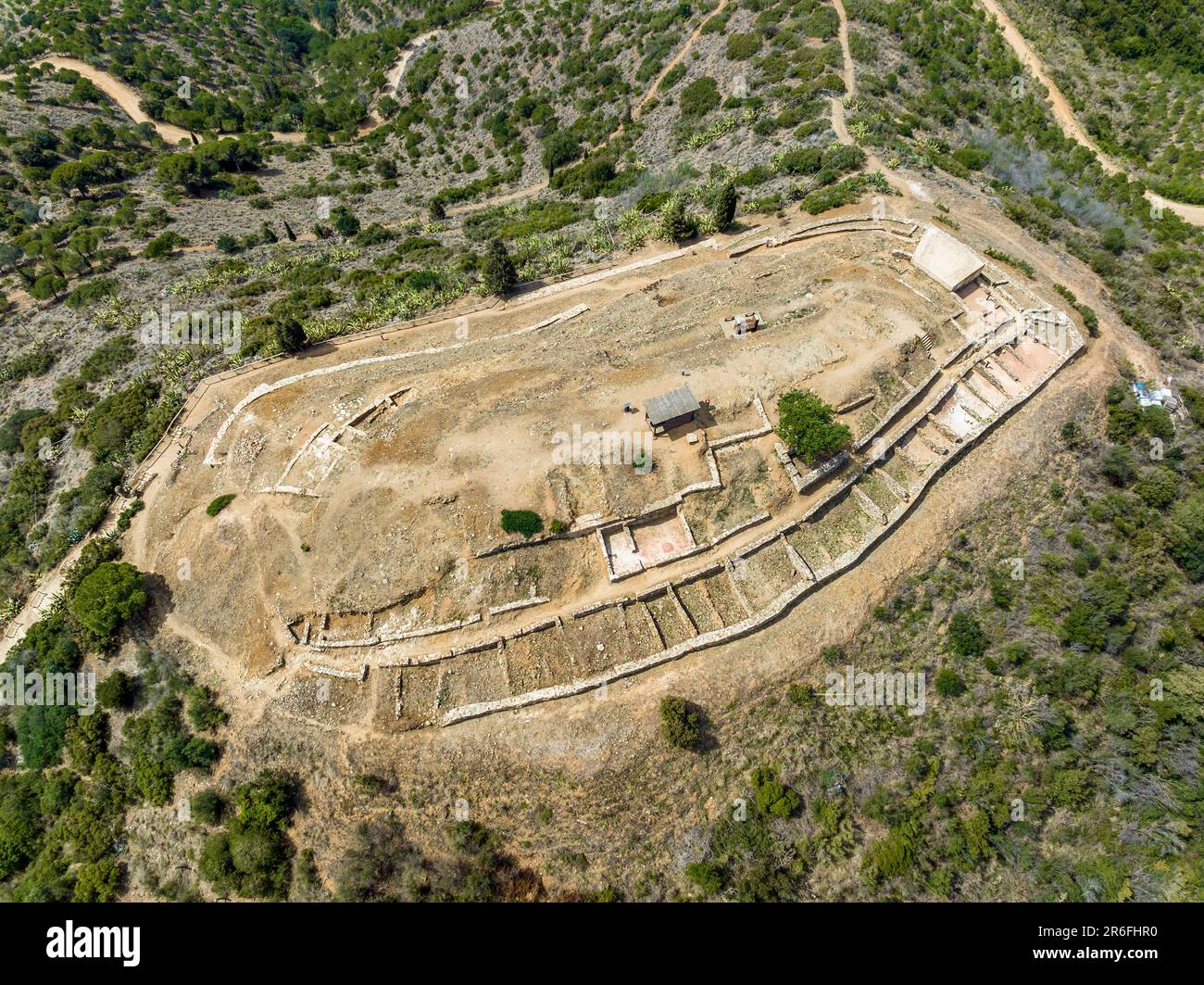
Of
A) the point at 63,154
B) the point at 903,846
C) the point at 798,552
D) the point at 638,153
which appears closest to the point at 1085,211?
the point at 638,153

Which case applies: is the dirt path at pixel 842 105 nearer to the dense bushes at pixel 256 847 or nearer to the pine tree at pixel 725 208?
the pine tree at pixel 725 208

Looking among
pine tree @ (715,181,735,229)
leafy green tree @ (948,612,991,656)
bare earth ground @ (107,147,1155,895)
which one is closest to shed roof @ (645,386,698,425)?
bare earth ground @ (107,147,1155,895)

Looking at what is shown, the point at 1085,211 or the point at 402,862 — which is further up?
the point at 1085,211

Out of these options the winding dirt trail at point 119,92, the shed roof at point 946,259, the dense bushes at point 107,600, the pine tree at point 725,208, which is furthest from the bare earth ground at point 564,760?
the winding dirt trail at point 119,92

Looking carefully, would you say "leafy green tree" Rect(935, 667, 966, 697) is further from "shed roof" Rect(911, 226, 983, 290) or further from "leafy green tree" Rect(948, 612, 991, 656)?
"shed roof" Rect(911, 226, 983, 290)

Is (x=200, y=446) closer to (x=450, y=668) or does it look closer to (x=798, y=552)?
(x=450, y=668)

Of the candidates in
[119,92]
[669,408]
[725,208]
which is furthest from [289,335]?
[119,92]
